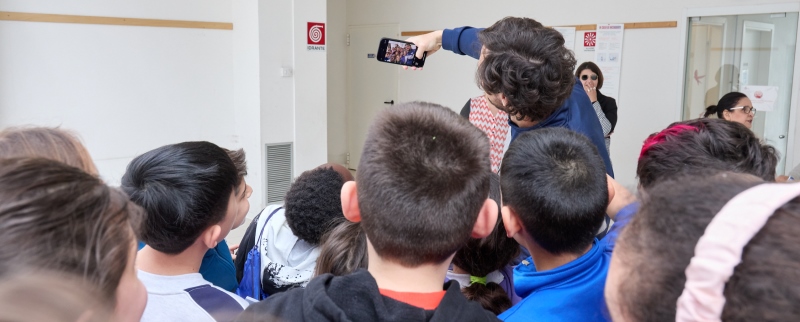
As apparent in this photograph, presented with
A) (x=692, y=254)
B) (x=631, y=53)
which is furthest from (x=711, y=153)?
(x=631, y=53)

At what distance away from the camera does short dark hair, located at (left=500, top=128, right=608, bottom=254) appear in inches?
46.2

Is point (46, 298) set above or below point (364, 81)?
below

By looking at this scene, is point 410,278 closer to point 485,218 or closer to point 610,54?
point 485,218

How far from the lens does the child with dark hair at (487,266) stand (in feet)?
4.47

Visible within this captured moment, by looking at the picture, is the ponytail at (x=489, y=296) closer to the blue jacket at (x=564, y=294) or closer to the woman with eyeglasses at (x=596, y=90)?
the blue jacket at (x=564, y=294)

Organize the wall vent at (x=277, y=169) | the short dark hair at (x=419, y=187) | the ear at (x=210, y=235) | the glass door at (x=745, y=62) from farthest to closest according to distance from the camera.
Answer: the wall vent at (x=277, y=169), the glass door at (x=745, y=62), the ear at (x=210, y=235), the short dark hair at (x=419, y=187)

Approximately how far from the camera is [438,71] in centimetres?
680

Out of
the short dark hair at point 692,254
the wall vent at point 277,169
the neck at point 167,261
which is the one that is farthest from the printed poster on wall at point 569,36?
the short dark hair at point 692,254

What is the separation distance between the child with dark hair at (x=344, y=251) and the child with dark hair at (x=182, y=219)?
8.3 inches

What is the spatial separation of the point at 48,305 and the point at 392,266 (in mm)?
506

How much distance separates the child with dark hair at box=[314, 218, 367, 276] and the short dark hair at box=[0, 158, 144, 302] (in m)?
0.67

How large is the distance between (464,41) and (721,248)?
1.88 metres

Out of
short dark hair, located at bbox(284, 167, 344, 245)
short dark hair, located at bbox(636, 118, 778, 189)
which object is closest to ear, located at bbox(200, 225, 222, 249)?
short dark hair, located at bbox(284, 167, 344, 245)

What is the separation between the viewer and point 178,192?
4.43 feet
